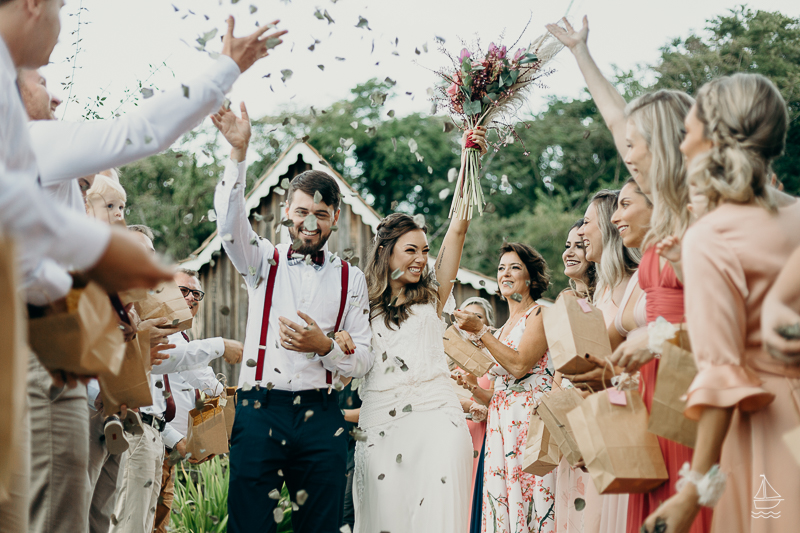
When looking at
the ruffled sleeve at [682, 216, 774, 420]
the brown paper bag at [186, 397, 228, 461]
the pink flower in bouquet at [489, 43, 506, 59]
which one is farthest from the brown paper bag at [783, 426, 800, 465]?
the brown paper bag at [186, 397, 228, 461]

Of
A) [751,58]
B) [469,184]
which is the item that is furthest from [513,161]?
[469,184]

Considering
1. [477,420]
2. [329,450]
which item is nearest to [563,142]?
[477,420]

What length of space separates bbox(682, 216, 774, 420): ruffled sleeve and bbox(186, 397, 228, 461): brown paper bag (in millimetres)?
2867

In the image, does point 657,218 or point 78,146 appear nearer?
point 78,146

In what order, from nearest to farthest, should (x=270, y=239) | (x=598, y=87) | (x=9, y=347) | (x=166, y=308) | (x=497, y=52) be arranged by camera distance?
(x=9, y=347) < (x=598, y=87) < (x=166, y=308) < (x=497, y=52) < (x=270, y=239)

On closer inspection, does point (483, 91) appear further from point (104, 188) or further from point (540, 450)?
point (104, 188)

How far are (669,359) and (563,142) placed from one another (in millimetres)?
27480

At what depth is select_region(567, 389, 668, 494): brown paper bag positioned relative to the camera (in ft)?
7.42

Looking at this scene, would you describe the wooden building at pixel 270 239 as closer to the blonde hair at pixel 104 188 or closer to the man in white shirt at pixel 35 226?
the blonde hair at pixel 104 188

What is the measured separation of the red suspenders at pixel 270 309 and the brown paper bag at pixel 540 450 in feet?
3.62

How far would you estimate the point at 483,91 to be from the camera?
4.23 metres

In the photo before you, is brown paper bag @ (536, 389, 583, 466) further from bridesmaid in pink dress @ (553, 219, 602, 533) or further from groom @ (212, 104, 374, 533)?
groom @ (212, 104, 374, 533)

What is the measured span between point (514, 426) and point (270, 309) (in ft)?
6.88

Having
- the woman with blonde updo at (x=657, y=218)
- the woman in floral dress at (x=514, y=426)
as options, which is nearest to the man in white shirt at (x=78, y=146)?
the woman with blonde updo at (x=657, y=218)
